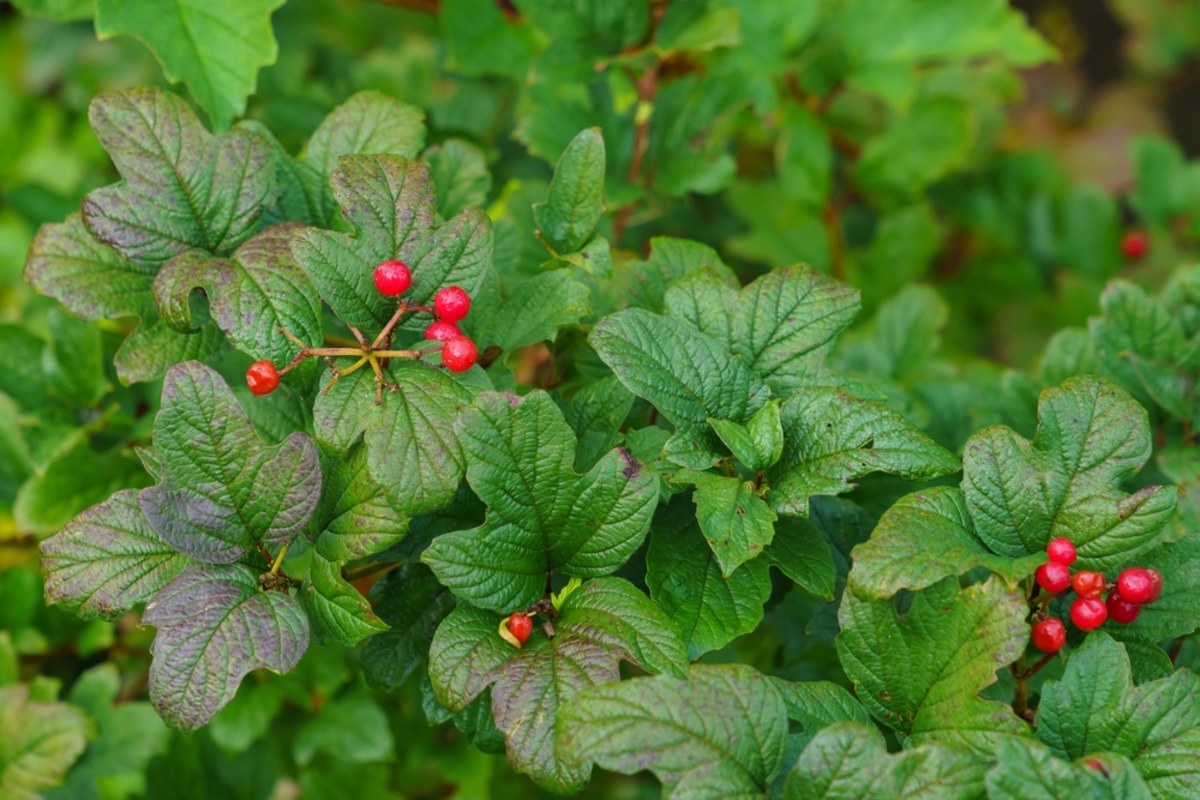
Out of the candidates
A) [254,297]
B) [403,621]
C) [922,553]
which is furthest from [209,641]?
[922,553]

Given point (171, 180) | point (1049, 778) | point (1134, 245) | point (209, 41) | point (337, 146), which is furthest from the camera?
point (1134, 245)

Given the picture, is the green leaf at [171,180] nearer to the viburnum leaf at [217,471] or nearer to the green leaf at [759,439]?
the viburnum leaf at [217,471]

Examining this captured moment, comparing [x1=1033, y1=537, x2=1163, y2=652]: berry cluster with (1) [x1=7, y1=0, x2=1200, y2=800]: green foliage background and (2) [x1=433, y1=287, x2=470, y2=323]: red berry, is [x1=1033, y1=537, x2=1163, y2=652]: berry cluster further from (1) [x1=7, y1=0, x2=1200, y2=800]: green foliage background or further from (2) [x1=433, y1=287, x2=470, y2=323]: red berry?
(2) [x1=433, y1=287, x2=470, y2=323]: red berry

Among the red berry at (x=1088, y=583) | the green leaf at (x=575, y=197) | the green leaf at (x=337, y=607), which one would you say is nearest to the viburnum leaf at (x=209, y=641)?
the green leaf at (x=337, y=607)

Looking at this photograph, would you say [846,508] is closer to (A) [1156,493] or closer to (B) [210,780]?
(A) [1156,493]

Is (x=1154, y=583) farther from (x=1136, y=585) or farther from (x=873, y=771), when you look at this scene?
(x=873, y=771)

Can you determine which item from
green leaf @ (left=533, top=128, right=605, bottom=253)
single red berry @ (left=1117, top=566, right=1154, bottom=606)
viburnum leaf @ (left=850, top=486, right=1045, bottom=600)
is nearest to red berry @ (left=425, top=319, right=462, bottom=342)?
green leaf @ (left=533, top=128, right=605, bottom=253)
